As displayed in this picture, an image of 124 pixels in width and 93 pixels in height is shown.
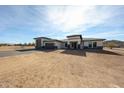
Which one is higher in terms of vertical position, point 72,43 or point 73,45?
point 72,43

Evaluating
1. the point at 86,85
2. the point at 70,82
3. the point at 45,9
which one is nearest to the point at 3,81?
the point at 70,82

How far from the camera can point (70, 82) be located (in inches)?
192

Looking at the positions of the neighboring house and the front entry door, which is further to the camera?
the front entry door

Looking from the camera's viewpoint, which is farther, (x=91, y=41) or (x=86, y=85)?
(x=91, y=41)

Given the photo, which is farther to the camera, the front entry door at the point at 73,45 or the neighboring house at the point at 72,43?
the front entry door at the point at 73,45
